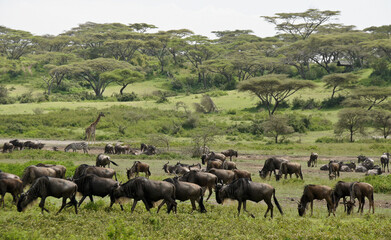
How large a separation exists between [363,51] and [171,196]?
6554 cm

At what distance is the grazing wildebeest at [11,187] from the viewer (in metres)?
13.5

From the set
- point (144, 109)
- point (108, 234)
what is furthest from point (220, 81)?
point (108, 234)

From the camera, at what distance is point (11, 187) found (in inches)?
536

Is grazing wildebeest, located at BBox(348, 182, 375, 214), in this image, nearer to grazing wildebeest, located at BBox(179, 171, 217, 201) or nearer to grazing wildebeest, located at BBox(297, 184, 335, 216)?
grazing wildebeest, located at BBox(297, 184, 335, 216)

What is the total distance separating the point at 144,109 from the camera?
2119 inches

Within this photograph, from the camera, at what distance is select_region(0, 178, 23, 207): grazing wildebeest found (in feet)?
44.2

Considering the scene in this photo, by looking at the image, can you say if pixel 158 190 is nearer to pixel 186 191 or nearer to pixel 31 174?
pixel 186 191

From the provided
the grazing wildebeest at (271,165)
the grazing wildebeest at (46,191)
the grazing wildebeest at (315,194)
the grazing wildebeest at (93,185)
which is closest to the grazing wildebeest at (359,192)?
the grazing wildebeest at (315,194)

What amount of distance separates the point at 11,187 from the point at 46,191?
1674 mm

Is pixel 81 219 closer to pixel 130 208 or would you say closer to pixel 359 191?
pixel 130 208

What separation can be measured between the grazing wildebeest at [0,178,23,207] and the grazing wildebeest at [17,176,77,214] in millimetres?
1269

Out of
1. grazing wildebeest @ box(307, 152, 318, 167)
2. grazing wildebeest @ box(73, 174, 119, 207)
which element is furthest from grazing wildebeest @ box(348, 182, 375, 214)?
grazing wildebeest @ box(307, 152, 318, 167)

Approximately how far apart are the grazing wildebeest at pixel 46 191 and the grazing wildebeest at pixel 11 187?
1.27 metres

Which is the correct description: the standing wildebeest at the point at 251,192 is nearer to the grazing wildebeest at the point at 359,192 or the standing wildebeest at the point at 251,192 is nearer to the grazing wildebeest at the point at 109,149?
the grazing wildebeest at the point at 359,192
